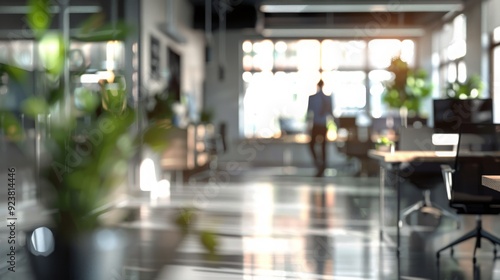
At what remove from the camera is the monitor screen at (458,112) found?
5.49 m

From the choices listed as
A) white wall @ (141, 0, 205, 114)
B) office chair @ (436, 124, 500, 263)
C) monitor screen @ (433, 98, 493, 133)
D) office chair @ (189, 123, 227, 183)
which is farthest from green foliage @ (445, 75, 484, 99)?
office chair @ (436, 124, 500, 263)

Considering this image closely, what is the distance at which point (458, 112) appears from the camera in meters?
5.52

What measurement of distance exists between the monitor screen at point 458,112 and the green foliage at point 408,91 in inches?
323

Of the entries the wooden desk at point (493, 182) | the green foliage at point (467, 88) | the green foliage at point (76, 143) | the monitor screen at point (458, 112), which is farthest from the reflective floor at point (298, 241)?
the green foliage at point (467, 88)

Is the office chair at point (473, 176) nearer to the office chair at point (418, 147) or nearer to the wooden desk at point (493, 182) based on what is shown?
the office chair at point (418, 147)

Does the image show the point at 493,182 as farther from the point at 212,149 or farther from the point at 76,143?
the point at 212,149

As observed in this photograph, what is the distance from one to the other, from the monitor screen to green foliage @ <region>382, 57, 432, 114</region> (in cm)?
821

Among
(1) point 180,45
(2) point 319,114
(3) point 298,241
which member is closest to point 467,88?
(2) point 319,114

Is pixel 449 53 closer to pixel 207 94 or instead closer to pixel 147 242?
pixel 207 94

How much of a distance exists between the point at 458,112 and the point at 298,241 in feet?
5.52

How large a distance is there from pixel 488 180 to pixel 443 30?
13.0 m

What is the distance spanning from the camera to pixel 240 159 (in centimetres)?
1711

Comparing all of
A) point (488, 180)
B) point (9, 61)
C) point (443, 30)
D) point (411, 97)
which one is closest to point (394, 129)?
point (411, 97)

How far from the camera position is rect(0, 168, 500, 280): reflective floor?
14.0ft
